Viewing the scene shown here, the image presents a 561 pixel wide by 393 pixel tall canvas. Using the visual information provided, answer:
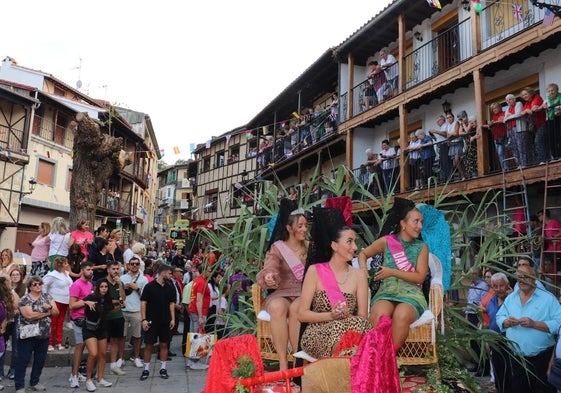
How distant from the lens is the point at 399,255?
405 centimetres

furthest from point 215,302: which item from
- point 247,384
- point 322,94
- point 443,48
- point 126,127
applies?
point 126,127

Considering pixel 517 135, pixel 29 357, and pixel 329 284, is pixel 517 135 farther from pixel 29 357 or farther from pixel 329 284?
pixel 29 357

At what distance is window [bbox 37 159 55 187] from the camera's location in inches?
1217

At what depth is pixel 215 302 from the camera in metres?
10.7

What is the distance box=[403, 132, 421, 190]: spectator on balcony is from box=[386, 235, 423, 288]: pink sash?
8551mm

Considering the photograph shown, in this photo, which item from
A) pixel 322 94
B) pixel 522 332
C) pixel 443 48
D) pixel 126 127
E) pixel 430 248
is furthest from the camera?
pixel 126 127

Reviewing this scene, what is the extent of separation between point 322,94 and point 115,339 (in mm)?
16579

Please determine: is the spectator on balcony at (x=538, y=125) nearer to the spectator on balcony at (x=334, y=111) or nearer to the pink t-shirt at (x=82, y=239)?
the pink t-shirt at (x=82, y=239)

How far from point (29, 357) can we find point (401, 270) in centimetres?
557

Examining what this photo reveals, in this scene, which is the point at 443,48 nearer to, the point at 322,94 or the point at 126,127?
the point at 322,94

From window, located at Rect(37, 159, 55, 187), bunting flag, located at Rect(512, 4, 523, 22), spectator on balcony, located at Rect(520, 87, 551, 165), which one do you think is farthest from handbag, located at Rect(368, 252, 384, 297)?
window, located at Rect(37, 159, 55, 187)

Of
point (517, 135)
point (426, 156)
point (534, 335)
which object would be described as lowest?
point (534, 335)

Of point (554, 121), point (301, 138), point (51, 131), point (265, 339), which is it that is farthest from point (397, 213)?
point (51, 131)

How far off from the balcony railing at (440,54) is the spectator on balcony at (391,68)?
0.60 metres
